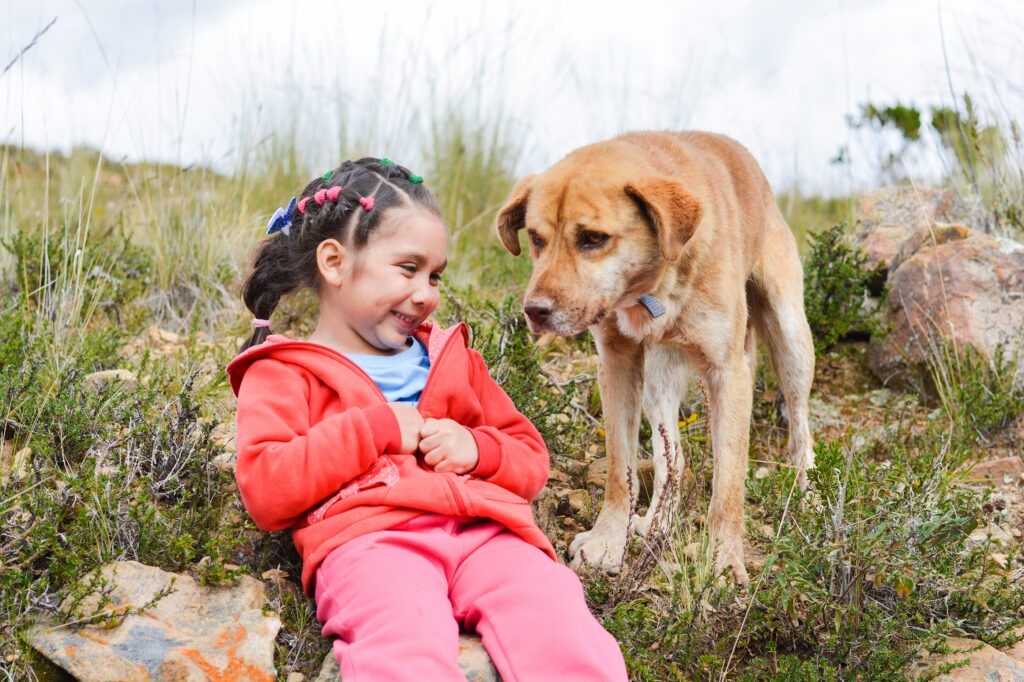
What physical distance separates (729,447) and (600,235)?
99 centimetres

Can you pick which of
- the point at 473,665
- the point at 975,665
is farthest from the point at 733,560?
the point at 473,665

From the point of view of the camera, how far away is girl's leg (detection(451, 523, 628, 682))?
2.25 m

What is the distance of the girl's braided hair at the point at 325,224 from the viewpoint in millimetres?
2904

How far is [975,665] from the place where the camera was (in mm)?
2838

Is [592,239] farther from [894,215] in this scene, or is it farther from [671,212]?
[894,215]

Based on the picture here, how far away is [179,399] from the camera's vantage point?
3.36m

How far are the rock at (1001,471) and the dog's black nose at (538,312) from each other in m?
2.37

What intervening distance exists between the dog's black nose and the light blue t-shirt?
394 mm

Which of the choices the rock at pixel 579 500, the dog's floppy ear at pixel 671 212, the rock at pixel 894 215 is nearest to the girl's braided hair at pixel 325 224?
the dog's floppy ear at pixel 671 212

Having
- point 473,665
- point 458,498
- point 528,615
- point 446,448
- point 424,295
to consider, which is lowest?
point 473,665

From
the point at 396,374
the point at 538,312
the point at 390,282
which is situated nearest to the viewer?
the point at 390,282

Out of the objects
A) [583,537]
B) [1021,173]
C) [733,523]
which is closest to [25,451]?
[583,537]

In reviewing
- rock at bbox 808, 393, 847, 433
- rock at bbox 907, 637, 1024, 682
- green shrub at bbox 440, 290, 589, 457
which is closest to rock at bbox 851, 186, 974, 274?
rock at bbox 808, 393, 847, 433

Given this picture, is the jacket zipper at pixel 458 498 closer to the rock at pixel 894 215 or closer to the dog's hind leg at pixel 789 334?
the dog's hind leg at pixel 789 334
